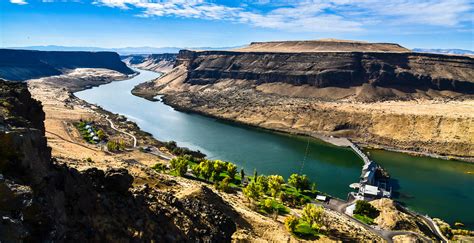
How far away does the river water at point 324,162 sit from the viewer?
7494cm

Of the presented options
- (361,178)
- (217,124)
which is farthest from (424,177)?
(217,124)

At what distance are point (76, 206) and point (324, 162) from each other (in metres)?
83.8

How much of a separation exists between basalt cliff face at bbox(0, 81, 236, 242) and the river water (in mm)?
51126

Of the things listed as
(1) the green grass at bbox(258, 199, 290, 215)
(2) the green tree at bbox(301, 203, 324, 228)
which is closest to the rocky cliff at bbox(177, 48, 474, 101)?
(1) the green grass at bbox(258, 199, 290, 215)

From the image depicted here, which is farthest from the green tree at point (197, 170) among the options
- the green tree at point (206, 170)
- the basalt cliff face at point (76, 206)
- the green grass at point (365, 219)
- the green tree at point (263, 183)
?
the basalt cliff face at point (76, 206)

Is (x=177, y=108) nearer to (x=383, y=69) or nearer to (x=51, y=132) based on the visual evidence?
(x=51, y=132)

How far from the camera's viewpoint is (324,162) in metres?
99.0

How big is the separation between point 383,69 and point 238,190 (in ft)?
471

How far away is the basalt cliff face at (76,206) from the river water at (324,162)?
51.1 meters

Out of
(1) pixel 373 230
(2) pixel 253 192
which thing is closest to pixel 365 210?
(1) pixel 373 230

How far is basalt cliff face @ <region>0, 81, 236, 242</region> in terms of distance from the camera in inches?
647

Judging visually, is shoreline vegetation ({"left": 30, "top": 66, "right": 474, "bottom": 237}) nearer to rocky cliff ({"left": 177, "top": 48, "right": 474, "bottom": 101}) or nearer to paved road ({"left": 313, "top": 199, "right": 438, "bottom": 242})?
paved road ({"left": 313, "top": 199, "right": 438, "bottom": 242})

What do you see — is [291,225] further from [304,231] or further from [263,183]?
[263,183]

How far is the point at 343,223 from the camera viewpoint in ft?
177
